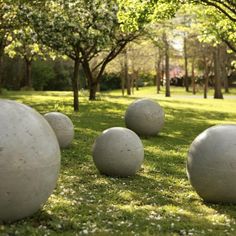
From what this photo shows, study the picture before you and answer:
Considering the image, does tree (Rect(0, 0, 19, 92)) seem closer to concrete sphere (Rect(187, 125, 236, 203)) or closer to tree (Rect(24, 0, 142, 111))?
tree (Rect(24, 0, 142, 111))

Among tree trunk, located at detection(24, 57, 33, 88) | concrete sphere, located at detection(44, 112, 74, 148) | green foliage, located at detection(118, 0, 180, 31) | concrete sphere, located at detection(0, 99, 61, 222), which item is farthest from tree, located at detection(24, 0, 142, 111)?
tree trunk, located at detection(24, 57, 33, 88)

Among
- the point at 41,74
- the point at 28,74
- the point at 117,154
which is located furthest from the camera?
the point at 41,74

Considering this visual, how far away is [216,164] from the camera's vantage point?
32.8 feet

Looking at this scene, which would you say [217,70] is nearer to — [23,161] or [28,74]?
[28,74]

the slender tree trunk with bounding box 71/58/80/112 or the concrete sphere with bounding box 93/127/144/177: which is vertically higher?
the slender tree trunk with bounding box 71/58/80/112

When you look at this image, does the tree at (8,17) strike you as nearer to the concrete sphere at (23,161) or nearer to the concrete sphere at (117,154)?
the concrete sphere at (117,154)

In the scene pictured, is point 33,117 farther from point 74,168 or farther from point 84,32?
point 84,32

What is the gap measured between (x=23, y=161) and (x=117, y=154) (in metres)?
5.13

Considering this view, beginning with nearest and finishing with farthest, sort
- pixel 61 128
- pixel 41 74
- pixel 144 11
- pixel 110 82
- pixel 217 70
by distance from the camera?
pixel 61 128
pixel 144 11
pixel 217 70
pixel 41 74
pixel 110 82

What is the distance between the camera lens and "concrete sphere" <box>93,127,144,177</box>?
12750mm

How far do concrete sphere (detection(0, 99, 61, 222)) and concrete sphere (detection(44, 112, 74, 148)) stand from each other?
8.20 m

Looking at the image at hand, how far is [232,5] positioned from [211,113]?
12868 millimetres

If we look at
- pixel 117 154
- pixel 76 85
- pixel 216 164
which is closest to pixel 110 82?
pixel 76 85

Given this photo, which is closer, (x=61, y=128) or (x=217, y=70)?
(x=61, y=128)
